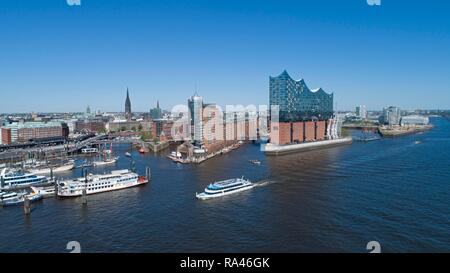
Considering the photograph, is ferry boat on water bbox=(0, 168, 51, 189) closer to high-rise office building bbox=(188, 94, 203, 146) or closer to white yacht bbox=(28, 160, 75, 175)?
white yacht bbox=(28, 160, 75, 175)

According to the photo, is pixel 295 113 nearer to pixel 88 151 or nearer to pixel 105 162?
pixel 105 162

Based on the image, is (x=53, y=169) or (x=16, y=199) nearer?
(x=16, y=199)

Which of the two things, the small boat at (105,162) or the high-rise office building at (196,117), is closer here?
the small boat at (105,162)

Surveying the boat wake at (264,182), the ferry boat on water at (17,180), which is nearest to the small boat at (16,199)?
the ferry boat on water at (17,180)

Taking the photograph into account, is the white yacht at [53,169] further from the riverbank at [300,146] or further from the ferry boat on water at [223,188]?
the riverbank at [300,146]

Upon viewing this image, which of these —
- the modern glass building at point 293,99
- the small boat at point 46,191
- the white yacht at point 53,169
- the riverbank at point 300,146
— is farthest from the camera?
the modern glass building at point 293,99

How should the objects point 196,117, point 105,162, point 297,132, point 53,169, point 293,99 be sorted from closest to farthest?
point 53,169, point 105,162, point 297,132, point 293,99, point 196,117

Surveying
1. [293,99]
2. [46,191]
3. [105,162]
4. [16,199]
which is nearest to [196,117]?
[293,99]

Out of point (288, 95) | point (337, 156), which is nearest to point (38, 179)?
point (337, 156)
